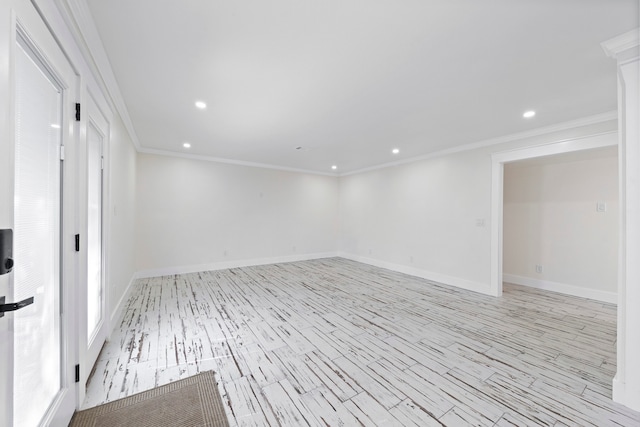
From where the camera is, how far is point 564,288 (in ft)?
13.7

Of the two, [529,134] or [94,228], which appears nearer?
[94,228]

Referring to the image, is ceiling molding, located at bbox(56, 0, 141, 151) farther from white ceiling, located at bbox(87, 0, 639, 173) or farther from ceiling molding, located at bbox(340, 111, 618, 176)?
ceiling molding, located at bbox(340, 111, 618, 176)

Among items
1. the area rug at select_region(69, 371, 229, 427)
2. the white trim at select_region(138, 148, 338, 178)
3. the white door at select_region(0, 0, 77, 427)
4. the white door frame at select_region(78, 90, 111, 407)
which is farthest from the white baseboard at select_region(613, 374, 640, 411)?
the white trim at select_region(138, 148, 338, 178)

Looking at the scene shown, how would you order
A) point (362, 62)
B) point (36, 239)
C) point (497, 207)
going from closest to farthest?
1. point (36, 239)
2. point (362, 62)
3. point (497, 207)

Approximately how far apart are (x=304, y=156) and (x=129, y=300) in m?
3.90

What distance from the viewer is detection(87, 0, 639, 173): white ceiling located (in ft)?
5.16

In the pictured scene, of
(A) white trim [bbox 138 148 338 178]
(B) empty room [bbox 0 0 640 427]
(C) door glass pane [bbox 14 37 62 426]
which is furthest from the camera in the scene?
(A) white trim [bbox 138 148 338 178]

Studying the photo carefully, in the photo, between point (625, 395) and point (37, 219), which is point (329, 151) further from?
point (625, 395)

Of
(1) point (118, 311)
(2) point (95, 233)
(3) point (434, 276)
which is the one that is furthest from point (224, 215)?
(3) point (434, 276)

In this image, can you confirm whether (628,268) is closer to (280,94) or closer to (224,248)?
(280,94)

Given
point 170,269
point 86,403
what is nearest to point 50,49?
point 86,403

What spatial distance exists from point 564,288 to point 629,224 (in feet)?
11.3

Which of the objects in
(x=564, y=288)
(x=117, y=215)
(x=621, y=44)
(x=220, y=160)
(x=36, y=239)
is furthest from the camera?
(x=220, y=160)

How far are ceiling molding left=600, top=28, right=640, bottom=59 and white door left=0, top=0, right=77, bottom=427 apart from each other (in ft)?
11.0
